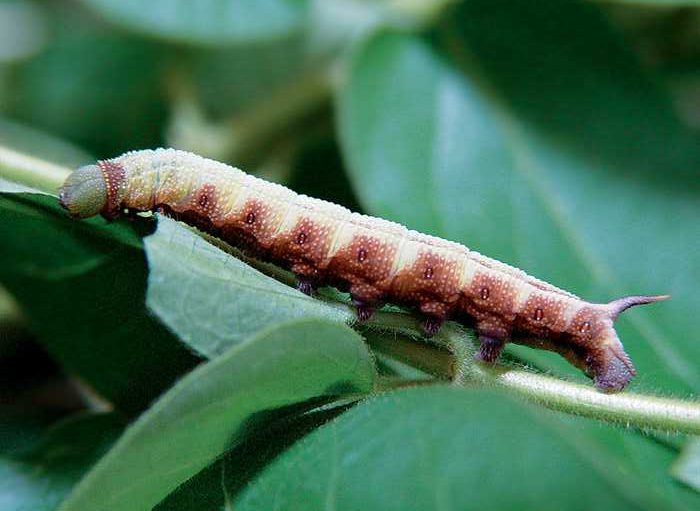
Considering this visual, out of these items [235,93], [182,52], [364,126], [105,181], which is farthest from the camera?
[235,93]

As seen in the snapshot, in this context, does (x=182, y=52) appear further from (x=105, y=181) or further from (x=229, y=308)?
(x=229, y=308)

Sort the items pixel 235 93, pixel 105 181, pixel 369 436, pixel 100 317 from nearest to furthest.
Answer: pixel 369 436 → pixel 105 181 → pixel 100 317 → pixel 235 93

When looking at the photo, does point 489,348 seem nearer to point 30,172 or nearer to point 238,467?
point 238,467

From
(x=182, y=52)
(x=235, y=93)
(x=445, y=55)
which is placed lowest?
(x=235, y=93)

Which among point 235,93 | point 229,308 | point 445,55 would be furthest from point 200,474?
point 235,93

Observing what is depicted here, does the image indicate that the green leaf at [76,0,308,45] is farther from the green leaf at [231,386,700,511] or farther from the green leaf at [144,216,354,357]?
the green leaf at [231,386,700,511]

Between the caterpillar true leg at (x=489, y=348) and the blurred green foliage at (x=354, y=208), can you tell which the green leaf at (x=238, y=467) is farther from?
the caterpillar true leg at (x=489, y=348)

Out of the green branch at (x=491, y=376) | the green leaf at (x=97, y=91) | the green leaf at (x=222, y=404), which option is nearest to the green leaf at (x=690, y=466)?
the green branch at (x=491, y=376)

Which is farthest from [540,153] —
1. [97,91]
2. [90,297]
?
[97,91]
